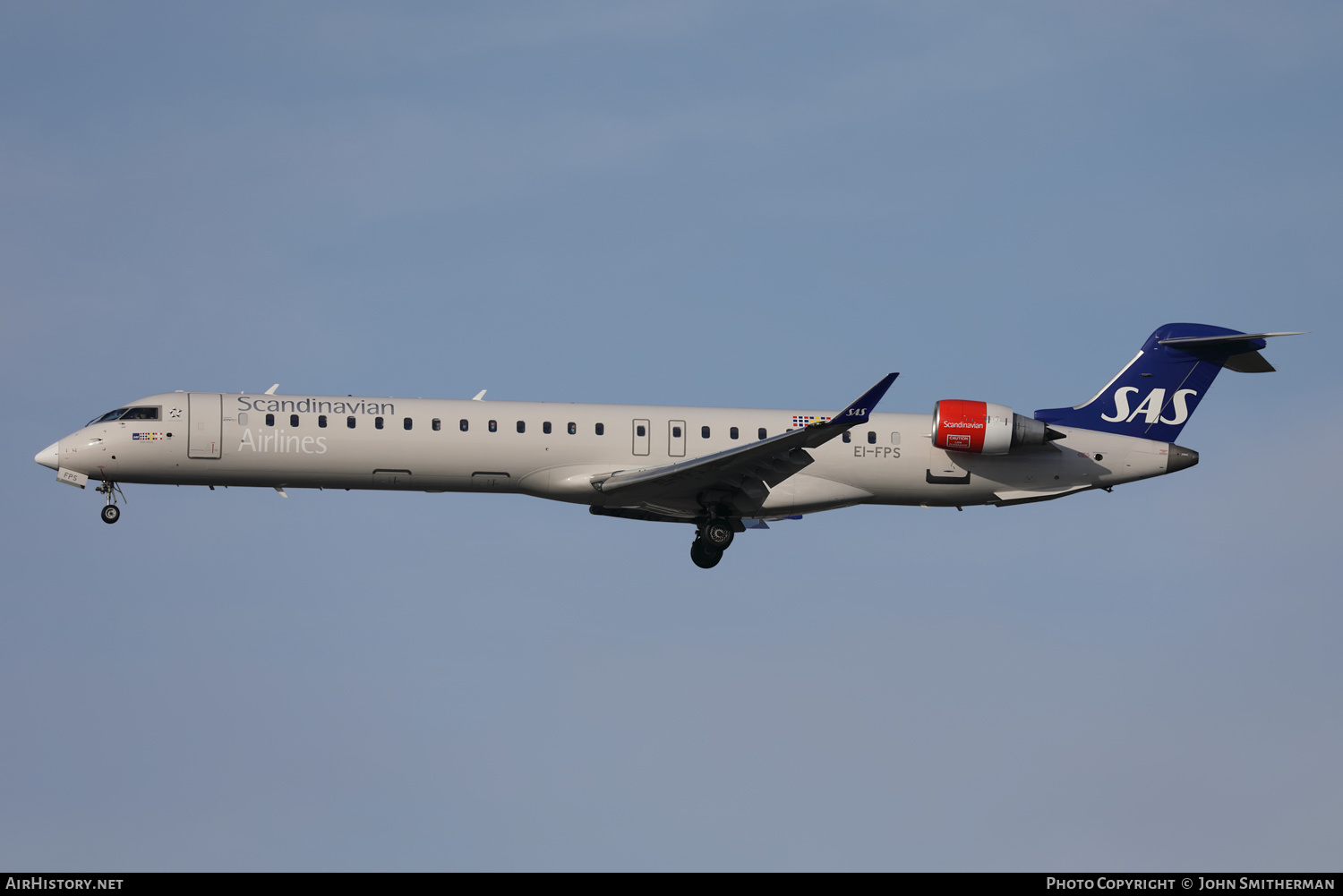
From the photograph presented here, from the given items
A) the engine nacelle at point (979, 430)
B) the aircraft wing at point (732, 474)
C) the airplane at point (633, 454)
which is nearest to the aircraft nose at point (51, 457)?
the airplane at point (633, 454)

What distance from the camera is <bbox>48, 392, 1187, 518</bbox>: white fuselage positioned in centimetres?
3512

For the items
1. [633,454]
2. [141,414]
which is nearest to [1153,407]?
[633,454]

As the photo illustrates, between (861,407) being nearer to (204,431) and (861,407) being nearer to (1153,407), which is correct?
(1153,407)

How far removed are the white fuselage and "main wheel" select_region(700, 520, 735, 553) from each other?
0.72 m

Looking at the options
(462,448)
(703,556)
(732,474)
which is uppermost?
(462,448)

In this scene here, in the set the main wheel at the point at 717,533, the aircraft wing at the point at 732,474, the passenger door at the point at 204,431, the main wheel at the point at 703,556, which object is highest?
the passenger door at the point at 204,431

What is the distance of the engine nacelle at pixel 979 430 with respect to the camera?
36.8m

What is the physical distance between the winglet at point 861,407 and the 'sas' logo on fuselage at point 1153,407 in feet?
30.6

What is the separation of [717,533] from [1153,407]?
1145cm

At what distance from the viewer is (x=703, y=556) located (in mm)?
37375

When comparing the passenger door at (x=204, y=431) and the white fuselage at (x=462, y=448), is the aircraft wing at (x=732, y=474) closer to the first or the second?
the white fuselage at (x=462, y=448)
